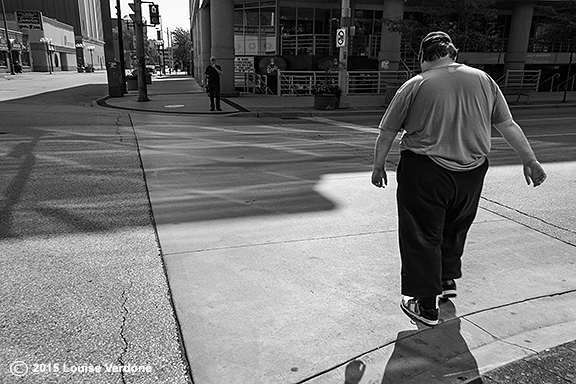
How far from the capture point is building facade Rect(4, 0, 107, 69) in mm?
85794

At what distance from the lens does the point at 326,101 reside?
1767 cm

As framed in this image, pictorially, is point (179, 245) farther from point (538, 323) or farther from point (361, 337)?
point (538, 323)

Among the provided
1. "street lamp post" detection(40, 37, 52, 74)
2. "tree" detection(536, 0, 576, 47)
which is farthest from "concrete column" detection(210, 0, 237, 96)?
"street lamp post" detection(40, 37, 52, 74)

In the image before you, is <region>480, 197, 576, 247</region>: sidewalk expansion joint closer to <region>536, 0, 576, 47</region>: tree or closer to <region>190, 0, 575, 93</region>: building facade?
<region>536, 0, 576, 47</region>: tree

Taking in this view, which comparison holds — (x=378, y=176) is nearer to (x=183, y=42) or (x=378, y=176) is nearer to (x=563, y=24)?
A: (x=563, y=24)

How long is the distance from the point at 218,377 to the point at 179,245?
2.04 meters

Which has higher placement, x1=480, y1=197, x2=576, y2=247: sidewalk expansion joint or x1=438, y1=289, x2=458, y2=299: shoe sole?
x1=438, y1=289, x2=458, y2=299: shoe sole

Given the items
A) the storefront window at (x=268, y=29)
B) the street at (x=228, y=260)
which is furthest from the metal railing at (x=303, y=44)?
the street at (x=228, y=260)

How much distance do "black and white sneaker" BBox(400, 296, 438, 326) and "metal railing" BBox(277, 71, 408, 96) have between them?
21.8m

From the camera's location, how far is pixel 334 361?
272cm

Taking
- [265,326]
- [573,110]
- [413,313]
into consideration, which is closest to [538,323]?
[413,313]

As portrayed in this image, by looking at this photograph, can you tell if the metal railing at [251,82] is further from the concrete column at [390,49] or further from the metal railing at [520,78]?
the metal railing at [520,78]

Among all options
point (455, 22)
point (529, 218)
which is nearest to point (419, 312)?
point (529, 218)

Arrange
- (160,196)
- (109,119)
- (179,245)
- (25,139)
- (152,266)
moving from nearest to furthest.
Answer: (152,266) → (179,245) → (160,196) → (25,139) → (109,119)
